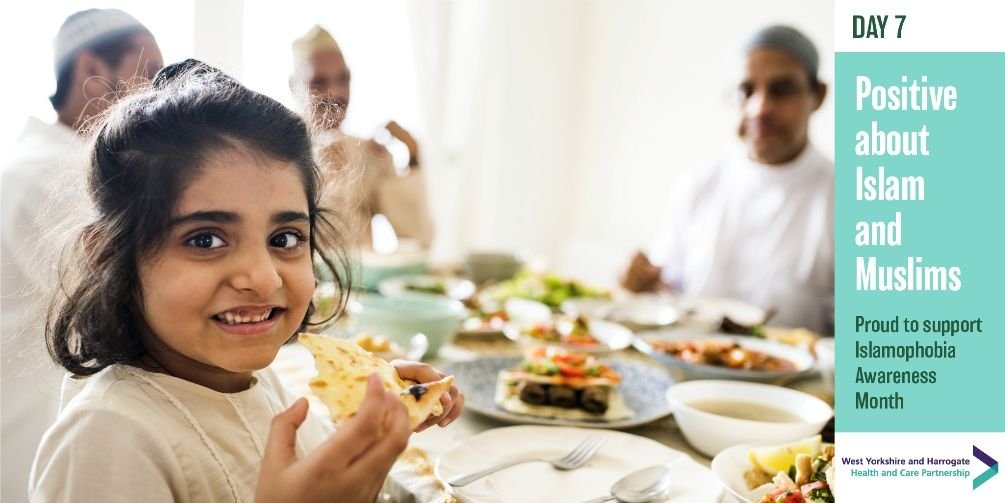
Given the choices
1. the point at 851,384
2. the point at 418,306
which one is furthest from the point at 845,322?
the point at 418,306

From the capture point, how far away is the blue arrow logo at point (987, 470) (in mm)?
1101

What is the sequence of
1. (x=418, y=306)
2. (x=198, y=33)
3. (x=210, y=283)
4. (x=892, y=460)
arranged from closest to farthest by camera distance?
(x=210, y=283) → (x=892, y=460) → (x=418, y=306) → (x=198, y=33)

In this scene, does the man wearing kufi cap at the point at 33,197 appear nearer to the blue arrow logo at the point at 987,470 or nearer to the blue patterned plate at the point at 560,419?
the blue patterned plate at the point at 560,419

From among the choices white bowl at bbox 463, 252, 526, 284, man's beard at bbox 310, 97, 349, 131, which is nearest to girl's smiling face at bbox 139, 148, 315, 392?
man's beard at bbox 310, 97, 349, 131

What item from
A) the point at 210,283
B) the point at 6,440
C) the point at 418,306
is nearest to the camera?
the point at 210,283

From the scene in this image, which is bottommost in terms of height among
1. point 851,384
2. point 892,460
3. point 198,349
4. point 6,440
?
point 6,440

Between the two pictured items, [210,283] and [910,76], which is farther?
[910,76]

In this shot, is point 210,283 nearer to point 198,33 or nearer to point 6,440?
point 6,440

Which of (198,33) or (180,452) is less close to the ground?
(198,33)

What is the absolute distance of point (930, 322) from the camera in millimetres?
1127

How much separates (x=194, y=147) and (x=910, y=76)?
1.07 meters

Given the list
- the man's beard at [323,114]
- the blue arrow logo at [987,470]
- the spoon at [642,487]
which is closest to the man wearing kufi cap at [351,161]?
the man's beard at [323,114]

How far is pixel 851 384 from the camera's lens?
3.74 feet

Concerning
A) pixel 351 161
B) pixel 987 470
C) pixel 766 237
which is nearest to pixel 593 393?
pixel 987 470
